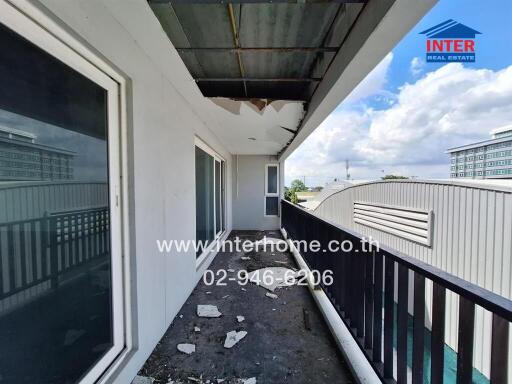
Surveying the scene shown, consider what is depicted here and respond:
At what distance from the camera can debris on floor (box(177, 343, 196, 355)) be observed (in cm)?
192

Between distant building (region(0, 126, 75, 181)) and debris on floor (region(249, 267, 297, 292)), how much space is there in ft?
8.66

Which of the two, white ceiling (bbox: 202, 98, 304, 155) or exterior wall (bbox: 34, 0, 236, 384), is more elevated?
white ceiling (bbox: 202, 98, 304, 155)

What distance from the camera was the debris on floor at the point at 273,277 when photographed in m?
3.24

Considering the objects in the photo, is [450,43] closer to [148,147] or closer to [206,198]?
[148,147]

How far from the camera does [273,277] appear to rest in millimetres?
3494

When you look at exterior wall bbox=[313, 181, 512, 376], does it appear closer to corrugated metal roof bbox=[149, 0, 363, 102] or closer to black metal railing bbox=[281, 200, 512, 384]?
black metal railing bbox=[281, 200, 512, 384]

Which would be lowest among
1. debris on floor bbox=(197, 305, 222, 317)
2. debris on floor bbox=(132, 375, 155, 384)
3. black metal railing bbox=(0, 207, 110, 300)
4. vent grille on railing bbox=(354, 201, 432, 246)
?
debris on floor bbox=(197, 305, 222, 317)

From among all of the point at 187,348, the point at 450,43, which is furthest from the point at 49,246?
the point at 450,43

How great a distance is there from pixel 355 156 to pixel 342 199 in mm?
24939

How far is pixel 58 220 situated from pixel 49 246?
0.12m

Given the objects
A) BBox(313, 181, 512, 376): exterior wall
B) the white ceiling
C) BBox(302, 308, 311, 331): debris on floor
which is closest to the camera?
BBox(302, 308, 311, 331): debris on floor

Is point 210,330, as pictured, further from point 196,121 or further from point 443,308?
point 196,121

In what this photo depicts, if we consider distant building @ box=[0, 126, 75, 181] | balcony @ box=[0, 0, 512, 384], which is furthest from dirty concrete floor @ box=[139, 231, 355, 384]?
distant building @ box=[0, 126, 75, 181]

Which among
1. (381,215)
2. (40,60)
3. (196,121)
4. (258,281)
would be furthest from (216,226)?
(381,215)
